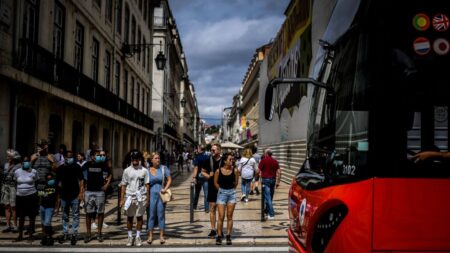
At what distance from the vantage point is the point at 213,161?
33.3ft

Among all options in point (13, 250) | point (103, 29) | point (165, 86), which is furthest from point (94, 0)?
point (165, 86)

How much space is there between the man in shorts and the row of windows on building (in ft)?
25.1

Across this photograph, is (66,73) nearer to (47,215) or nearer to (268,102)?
(47,215)

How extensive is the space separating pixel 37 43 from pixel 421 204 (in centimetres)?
1432

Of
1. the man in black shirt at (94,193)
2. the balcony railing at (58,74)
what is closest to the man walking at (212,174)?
the man in black shirt at (94,193)

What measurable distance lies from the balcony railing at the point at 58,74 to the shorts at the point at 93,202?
241 inches

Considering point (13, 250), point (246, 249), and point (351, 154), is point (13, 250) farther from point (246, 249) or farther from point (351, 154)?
point (351, 154)

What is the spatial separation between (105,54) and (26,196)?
54.1 ft

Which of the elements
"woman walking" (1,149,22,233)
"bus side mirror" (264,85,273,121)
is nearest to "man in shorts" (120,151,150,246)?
"woman walking" (1,149,22,233)

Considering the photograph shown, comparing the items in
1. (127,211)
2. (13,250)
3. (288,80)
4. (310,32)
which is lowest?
(13,250)

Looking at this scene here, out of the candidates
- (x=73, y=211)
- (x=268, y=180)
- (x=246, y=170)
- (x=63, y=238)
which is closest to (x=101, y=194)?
(x=73, y=211)

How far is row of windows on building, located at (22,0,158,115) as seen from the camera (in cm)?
1504

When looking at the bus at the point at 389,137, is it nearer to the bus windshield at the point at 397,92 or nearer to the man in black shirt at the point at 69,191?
the bus windshield at the point at 397,92

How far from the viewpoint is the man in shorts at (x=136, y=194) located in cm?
860
